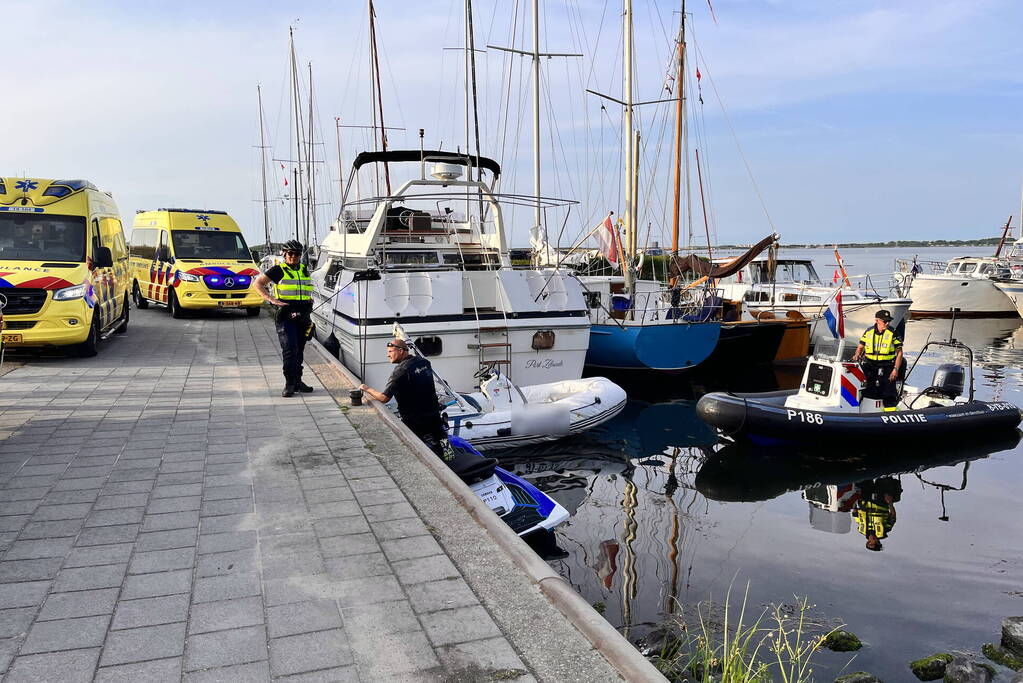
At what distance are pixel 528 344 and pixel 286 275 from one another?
405 cm

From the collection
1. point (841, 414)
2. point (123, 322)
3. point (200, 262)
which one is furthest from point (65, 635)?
point (200, 262)

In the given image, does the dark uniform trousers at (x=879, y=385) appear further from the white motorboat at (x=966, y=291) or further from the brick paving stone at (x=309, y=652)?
the white motorboat at (x=966, y=291)

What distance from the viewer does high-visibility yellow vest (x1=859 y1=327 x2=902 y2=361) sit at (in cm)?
1059

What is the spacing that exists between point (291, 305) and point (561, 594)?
572cm

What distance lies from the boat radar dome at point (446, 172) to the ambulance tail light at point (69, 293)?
5452mm

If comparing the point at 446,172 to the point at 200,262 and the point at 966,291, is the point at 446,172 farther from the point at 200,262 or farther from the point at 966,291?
the point at 966,291

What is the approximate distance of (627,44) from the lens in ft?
58.0

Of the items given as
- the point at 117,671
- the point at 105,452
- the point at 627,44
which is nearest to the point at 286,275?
the point at 105,452

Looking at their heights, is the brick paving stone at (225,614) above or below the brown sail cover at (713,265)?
below

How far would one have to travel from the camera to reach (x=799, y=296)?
866 inches

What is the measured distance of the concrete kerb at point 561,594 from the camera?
298cm

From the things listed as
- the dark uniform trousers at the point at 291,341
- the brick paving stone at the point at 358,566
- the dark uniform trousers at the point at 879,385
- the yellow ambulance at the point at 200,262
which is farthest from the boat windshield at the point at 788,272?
the brick paving stone at the point at 358,566

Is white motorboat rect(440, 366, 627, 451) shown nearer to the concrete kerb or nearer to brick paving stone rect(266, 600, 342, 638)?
the concrete kerb

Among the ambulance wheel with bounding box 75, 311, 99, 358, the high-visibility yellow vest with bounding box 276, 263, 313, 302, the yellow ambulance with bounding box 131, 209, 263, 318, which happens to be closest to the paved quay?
the high-visibility yellow vest with bounding box 276, 263, 313, 302
